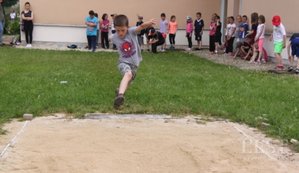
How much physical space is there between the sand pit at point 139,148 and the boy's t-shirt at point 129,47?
52.9 inches

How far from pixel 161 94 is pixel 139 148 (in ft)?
11.4

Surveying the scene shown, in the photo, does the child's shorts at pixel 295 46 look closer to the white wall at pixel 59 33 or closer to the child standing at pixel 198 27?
the child standing at pixel 198 27

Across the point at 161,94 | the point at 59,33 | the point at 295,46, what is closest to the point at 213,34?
the point at 59,33

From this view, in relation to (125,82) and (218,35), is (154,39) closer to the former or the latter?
(218,35)

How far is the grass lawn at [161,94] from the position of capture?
26.0 feet

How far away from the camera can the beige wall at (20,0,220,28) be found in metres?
23.8

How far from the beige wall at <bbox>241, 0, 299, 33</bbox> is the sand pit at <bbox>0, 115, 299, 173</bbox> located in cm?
1022

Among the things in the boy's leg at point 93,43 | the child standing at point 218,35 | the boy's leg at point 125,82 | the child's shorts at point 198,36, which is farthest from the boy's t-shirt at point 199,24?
the boy's leg at point 125,82

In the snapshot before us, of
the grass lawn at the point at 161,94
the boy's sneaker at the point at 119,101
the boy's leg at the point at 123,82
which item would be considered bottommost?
the grass lawn at the point at 161,94

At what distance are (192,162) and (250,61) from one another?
12.8 m

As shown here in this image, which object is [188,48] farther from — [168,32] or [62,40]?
[62,40]

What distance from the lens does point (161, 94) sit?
368 inches

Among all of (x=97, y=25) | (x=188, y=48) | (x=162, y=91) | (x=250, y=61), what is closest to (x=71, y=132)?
(x=162, y=91)

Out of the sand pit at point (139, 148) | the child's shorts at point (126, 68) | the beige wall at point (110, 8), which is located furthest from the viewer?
the beige wall at point (110, 8)
